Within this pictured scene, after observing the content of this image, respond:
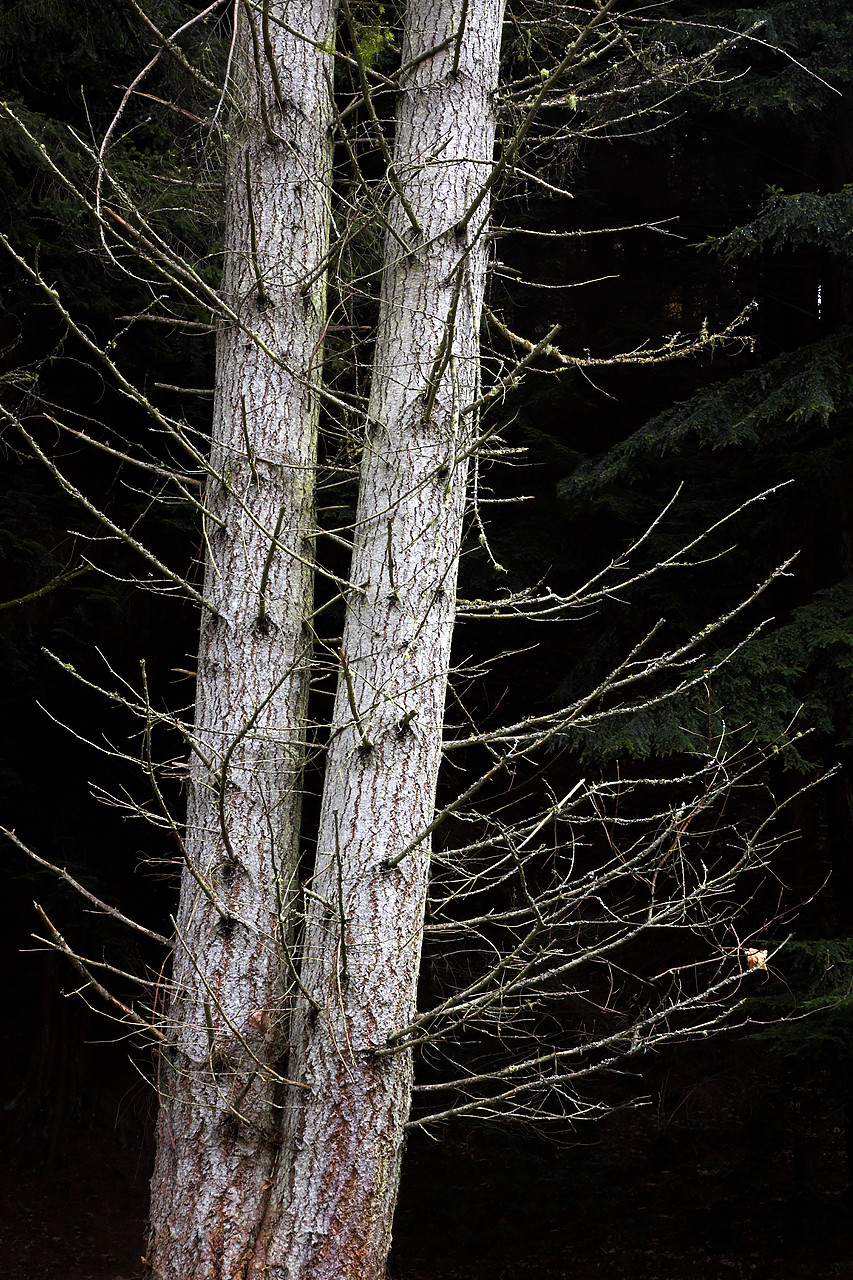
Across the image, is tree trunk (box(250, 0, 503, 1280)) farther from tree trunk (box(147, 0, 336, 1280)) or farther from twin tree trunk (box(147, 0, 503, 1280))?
tree trunk (box(147, 0, 336, 1280))

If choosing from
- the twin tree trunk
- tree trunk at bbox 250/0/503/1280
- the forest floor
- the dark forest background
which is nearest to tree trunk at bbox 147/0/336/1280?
the twin tree trunk

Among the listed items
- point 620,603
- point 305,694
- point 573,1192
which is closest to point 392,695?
point 305,694

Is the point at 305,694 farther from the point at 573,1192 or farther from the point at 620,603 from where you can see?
the point at 573,1192

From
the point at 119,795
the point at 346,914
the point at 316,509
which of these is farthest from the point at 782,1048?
the point at 119,795

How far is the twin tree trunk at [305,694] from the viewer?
2.41m

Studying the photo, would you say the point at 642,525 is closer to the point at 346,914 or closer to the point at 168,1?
the point at 168,1

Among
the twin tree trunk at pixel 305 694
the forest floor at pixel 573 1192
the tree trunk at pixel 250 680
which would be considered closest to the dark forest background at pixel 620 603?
the forest floor at pixel 573 1192

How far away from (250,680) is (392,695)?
1.52 feet

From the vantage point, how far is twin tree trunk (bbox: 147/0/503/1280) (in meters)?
2.41

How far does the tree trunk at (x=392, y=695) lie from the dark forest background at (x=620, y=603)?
1266mm

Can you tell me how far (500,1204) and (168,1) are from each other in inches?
338

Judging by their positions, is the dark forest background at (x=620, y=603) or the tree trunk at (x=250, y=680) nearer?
the tree trunk at (x=250, y=680)

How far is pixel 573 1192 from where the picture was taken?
7816 mm

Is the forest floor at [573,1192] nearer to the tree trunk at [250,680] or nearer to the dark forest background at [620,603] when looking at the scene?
the dark forest background at [620,603]
